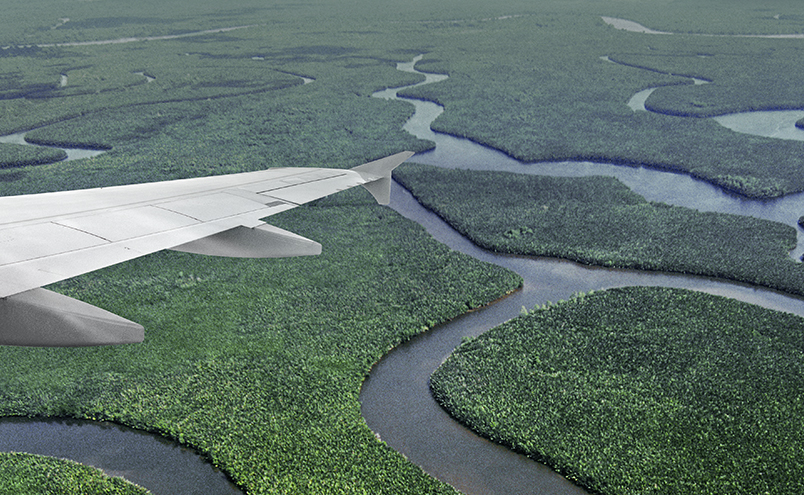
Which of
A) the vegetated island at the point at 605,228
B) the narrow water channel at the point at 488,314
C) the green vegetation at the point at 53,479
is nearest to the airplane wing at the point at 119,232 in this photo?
the narrow water channel at the point at 488,314

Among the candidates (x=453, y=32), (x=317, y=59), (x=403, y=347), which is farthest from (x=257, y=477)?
(x=453, y=32)

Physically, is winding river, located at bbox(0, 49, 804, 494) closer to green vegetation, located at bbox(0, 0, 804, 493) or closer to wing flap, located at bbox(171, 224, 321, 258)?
green vegetation, located at bbox(0, 0, 804, 493)

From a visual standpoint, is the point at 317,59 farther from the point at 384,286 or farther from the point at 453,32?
the point at 384,286

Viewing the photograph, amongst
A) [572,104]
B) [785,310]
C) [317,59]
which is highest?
[317,59]

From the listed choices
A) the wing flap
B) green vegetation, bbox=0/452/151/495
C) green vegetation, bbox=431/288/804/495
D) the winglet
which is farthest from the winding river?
the wing flap

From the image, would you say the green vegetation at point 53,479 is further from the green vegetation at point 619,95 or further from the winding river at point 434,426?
the green vegetation at point 619,95

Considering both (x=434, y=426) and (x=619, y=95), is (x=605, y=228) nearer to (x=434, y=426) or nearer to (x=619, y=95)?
(x=434, y=426)
